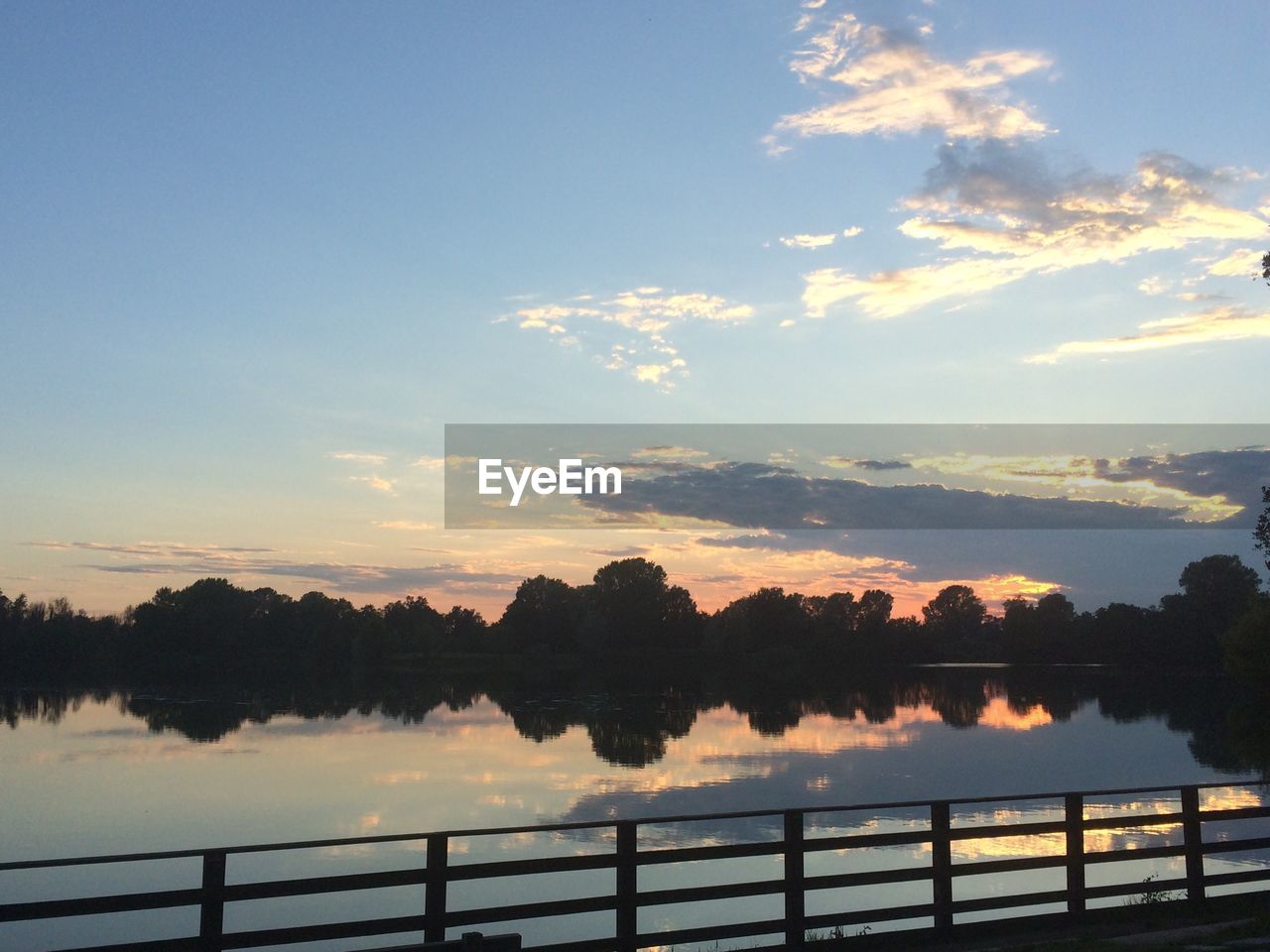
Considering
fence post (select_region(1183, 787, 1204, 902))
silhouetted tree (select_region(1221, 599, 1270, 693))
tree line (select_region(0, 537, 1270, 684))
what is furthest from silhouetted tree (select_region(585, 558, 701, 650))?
fence post (select_region(1183, 787, 1204, 902))

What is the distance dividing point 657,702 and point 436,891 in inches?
3006

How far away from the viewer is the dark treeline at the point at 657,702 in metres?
59.7

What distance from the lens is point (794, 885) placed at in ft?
35.4

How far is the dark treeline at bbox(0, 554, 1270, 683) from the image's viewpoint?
13038cm

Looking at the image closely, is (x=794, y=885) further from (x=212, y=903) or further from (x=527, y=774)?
(x=527, y=774)

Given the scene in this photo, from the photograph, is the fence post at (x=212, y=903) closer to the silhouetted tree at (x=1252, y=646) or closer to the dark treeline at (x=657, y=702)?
the dark treeline at (x=657, y=702)

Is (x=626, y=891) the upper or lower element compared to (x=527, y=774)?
upper

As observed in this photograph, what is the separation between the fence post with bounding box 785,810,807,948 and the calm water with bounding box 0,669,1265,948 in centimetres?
844

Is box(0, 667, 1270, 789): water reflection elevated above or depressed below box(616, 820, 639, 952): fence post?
below

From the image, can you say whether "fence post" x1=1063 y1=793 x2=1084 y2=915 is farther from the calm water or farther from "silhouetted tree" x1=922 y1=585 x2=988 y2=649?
"silhouetted tree" x1=922 y1=585 x2=988 y2=649

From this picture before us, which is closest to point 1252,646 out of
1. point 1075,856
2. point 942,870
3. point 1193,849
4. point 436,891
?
point 1193,849

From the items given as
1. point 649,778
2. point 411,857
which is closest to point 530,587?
point 649,778

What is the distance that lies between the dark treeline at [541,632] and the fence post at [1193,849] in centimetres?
12258

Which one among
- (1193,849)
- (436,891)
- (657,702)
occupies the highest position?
(436,891)
